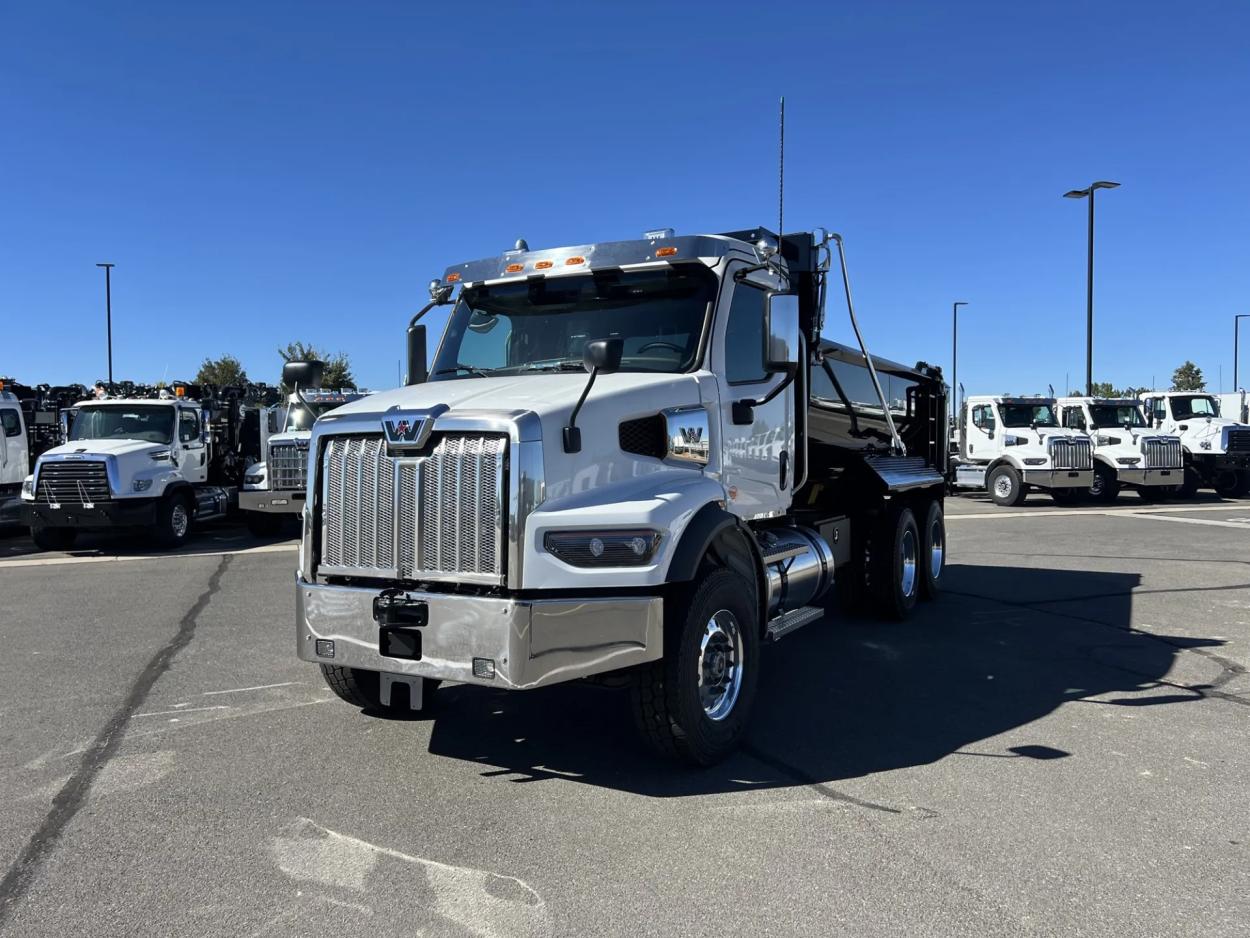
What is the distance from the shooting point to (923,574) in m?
9.16

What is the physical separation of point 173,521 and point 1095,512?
689 inches

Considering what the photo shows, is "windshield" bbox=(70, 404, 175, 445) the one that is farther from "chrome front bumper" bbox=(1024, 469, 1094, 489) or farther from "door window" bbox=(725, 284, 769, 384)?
"chrome front bumper" bbox=(1024, 469, 1094, 489)

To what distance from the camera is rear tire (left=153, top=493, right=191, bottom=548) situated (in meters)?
14.6

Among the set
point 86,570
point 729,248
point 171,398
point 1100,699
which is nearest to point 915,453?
point 1100,699

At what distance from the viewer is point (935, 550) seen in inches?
380

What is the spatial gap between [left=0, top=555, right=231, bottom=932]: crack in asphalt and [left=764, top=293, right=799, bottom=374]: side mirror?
399 centimetres

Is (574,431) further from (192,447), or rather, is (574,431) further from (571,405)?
(192,447)

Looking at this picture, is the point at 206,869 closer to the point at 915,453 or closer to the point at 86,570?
the point at 915,453

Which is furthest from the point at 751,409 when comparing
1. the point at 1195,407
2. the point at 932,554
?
the point at 1195,407

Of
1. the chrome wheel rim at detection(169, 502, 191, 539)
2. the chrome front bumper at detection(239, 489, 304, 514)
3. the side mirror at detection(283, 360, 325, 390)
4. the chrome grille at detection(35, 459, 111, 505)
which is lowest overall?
the chrome wheel rim at detection(169, 502, 191, 539)

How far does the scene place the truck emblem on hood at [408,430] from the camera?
4.36 m

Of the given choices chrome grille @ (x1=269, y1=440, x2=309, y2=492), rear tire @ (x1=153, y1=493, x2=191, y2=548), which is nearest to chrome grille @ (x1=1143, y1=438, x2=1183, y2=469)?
chrome grille @ (x1=269, y1=440, x2=309, y2=492)

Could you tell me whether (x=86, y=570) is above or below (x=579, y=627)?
below

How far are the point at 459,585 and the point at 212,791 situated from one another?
1.48 m
